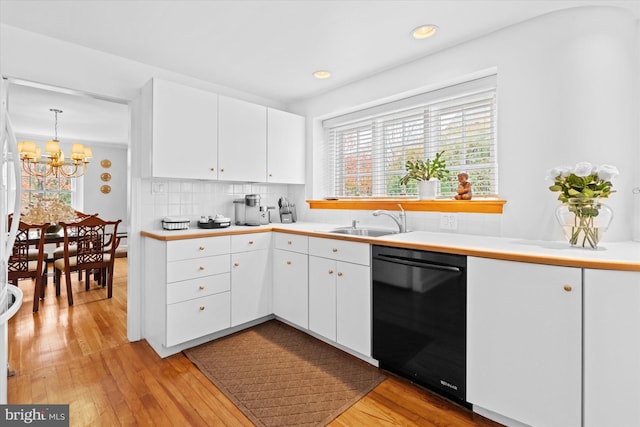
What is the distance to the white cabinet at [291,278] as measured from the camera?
2617mm

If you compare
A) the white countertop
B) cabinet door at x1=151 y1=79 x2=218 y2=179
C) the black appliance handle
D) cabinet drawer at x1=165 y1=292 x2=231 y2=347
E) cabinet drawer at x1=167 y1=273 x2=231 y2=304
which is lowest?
cabinet drawer at x1=165 y1=292 x2=231 y2=347

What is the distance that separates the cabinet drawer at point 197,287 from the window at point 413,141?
5.05 feet

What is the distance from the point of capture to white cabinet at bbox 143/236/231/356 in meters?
2.32

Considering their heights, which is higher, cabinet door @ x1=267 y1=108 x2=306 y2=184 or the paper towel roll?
cabinet door @ x1=267 y1=108 x2=306 y2=184

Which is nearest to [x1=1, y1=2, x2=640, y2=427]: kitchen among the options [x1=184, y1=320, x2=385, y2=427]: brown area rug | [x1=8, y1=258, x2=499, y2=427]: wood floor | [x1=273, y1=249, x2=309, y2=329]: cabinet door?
[x1=8, y1=258, x2=499, y2=427]: wood floor

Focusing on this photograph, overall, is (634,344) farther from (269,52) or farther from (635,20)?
(269,52)

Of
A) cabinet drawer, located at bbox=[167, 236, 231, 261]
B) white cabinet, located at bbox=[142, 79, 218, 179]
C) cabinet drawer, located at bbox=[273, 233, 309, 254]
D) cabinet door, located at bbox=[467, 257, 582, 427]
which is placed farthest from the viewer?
cabinet drawer, located at bbox=[273, 233, 309, 254]

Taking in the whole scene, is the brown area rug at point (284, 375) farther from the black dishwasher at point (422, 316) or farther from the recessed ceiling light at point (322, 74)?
the recessed ceiling light at point (322, 74)

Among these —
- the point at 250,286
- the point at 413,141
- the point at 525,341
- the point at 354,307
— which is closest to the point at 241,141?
the point at 250,286

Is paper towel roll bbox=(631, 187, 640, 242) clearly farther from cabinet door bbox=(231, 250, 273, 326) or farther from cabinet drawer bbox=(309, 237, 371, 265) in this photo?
cabinet door bbox=(231, 250, 273, 326)

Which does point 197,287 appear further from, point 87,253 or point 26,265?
point 26,265

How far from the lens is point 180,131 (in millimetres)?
2586

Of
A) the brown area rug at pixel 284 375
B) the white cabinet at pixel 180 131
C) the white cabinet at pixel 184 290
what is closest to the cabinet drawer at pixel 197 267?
the white cabinet at pixel 184 290

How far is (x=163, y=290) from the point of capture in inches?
92.0
